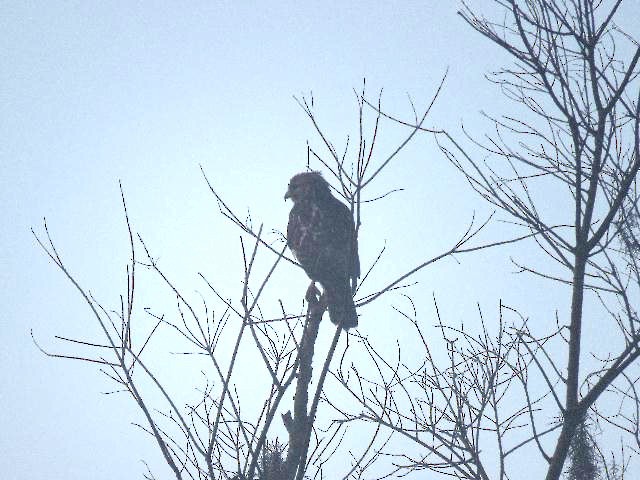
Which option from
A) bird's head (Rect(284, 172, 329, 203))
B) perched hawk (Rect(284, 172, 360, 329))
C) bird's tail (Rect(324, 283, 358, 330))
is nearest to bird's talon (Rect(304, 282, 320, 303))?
bird's tail (Rect(324, 283, 358, 330))

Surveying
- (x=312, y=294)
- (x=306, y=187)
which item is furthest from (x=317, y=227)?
(x=312, y=294)

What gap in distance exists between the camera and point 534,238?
340cm

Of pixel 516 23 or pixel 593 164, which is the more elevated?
pixel 516 23

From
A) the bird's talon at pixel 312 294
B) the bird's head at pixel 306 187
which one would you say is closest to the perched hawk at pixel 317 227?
the bird's head at pixel 306 187

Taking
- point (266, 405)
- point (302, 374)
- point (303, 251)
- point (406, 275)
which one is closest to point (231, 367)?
point (266, 405)

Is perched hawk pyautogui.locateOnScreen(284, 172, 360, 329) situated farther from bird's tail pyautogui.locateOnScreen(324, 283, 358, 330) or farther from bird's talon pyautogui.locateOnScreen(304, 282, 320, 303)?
bird's talon pyautogui.locateOnScreen(304, 282, 320, 303)

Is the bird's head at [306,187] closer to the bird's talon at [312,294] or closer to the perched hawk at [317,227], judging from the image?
the perched hawk at [317,227]

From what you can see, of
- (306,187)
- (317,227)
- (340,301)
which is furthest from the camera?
(306,187)

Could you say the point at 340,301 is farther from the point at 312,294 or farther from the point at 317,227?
the point at 317,227

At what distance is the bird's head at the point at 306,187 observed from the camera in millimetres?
7820

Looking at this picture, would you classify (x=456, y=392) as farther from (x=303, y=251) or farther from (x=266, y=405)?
(x=303, y=251)

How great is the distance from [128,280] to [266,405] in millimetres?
777

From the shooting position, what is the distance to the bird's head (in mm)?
7820

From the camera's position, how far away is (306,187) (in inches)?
313
